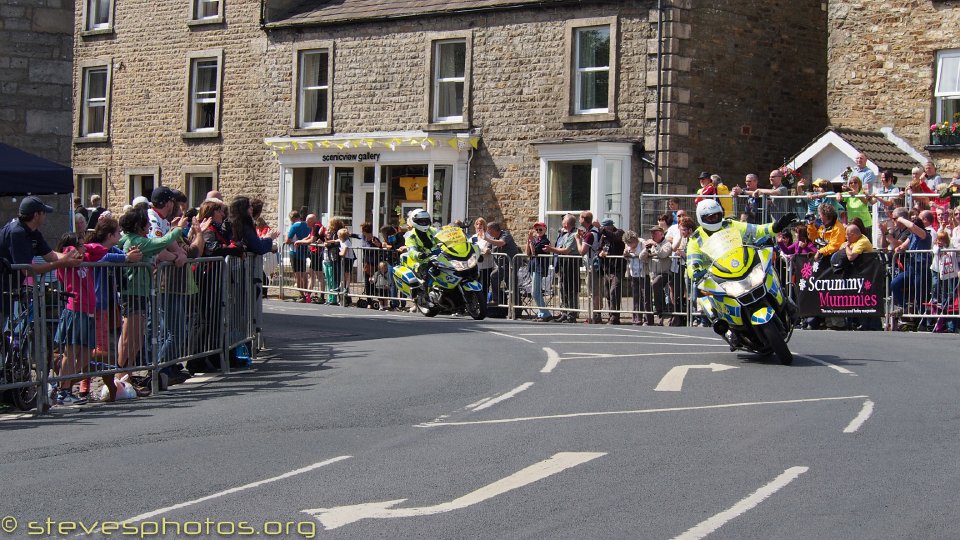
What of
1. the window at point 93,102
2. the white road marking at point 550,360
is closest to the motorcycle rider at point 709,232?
the white road marking at point 550,360

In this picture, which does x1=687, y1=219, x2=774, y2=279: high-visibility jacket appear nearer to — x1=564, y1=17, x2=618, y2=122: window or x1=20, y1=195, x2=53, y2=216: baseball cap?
x1=20, y1=195, x2=53, y2=216: baseball cap

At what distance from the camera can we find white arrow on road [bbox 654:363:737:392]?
13.2m

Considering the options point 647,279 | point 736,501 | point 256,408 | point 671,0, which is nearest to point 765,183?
point 671,0

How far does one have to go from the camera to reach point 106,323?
12891 millimetres

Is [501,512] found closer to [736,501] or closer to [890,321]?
[736,501]

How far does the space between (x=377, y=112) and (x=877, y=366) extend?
21.2 meters

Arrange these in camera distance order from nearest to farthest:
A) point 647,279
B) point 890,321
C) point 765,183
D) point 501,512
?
1. point 501,512
2. point 890,321
3. point 647,279
4. point 765,183

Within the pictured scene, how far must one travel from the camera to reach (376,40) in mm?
34000

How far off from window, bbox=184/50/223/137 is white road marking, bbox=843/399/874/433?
93.9 feet

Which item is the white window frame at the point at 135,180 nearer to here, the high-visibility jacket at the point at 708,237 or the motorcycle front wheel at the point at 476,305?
the motorcycle front wheel at the point at 476,305

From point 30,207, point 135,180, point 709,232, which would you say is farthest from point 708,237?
point 135,180

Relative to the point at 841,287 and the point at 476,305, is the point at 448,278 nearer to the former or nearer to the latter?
the point at 476,305

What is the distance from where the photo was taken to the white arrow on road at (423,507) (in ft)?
24.6

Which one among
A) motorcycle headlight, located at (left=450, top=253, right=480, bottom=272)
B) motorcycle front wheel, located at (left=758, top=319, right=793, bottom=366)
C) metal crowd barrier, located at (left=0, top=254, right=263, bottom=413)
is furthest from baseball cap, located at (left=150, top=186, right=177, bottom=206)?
motorcycle headlight, located at (left=450, top=253, right=480, bottom=272)
